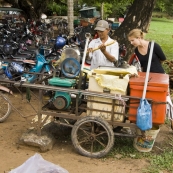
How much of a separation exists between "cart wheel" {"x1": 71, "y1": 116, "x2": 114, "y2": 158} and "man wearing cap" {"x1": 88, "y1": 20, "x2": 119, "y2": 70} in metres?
0.98

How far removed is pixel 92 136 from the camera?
14.3 ft

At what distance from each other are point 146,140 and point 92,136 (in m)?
0.77

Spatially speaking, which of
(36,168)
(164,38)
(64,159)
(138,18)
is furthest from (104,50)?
(164,38)

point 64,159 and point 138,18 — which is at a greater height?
point 138,18

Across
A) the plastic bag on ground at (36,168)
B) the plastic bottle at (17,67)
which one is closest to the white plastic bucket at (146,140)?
the plastic bag on ground at (36,168)

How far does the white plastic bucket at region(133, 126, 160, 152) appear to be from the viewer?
4.38 metres

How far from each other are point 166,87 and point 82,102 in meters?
1.33

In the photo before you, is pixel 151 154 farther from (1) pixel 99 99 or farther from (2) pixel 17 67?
(2) pixel 17 67

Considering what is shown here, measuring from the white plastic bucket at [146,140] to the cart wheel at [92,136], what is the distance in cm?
47

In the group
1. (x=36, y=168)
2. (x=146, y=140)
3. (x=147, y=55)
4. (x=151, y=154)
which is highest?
(x=147, y=55)

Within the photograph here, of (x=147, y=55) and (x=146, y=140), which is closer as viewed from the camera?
(x=146, y=140)

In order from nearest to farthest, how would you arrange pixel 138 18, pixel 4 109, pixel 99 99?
1. pixel 99 99
2. pixel 4 109
3. pixel 138 18

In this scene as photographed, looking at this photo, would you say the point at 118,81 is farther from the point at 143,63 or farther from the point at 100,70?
the point at 143,63

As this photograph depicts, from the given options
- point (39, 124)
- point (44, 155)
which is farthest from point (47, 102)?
point (44, 155)
